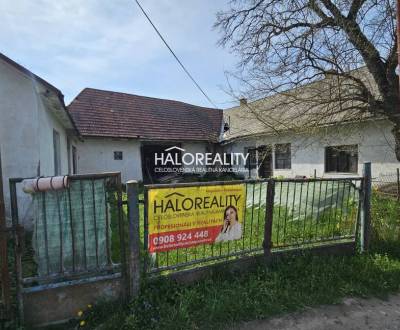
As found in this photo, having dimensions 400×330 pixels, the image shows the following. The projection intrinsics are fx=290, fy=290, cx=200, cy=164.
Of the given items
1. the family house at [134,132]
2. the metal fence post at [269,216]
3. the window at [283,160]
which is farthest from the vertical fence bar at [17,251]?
the window at [283,160]

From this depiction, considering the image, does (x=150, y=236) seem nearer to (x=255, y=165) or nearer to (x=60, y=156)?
(x=60, y=156)

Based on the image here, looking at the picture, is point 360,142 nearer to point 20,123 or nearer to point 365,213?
→ point 365,213

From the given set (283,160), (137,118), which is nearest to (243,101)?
(283,160)

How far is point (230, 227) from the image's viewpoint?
3.65 m

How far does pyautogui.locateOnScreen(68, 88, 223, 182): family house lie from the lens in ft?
44.5

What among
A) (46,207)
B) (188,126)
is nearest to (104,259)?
(46,207)

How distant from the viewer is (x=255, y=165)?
15070 millimetres

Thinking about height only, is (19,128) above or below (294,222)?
above

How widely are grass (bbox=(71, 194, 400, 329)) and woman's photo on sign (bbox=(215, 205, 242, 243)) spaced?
1.34 ft

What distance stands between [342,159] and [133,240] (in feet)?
31.5

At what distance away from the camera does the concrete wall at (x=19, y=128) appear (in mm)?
5152

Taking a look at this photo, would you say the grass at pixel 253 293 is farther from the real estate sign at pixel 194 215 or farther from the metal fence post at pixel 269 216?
the real estate sign at pixel 194 215

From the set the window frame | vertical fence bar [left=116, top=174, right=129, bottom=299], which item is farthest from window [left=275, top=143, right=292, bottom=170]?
vertical fence bar [left=116, top=174, right=129, bottom=299]

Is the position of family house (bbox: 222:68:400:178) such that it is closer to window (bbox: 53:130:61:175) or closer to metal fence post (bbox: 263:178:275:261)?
metal fence post (bbox: 263:178:275:261)
